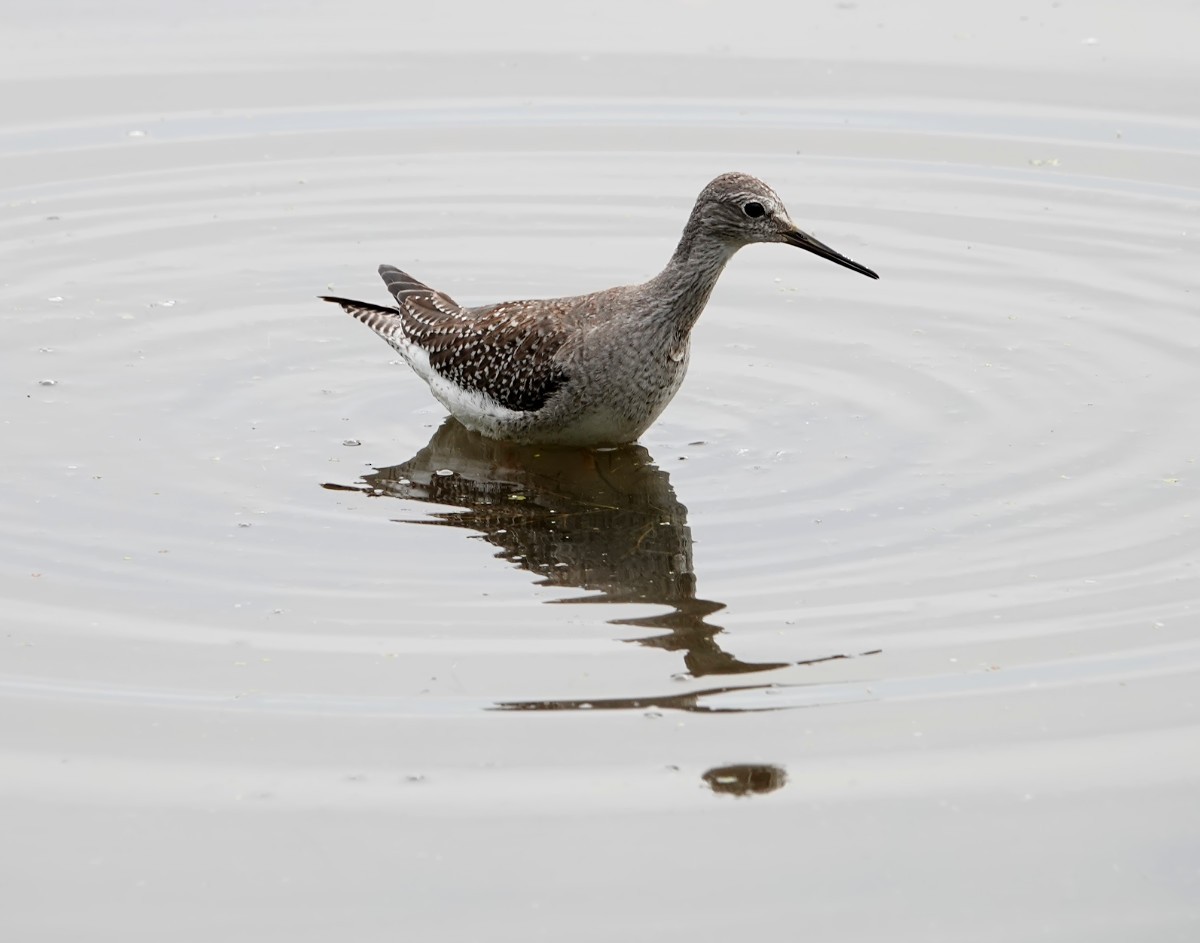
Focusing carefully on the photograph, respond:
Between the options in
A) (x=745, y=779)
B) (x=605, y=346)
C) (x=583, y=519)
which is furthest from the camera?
(x=605, y=346)

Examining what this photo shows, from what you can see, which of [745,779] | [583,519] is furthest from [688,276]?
[745,779]

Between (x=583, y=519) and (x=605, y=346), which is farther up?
(x=605, y=346)

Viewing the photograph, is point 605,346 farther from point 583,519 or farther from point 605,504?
point 583,519

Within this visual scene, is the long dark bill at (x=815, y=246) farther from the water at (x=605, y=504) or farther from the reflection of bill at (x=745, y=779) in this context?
the reflection of bill at (x=745, y=779)

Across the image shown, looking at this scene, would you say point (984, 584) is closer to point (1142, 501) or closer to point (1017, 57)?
point (1142, 501)

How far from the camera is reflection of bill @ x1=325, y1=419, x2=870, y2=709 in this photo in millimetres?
9055

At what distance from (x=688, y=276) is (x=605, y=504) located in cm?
153

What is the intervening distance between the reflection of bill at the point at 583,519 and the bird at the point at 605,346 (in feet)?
0.76

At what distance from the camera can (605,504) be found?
10773mm

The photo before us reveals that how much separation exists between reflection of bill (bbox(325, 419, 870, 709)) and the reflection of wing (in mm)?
461

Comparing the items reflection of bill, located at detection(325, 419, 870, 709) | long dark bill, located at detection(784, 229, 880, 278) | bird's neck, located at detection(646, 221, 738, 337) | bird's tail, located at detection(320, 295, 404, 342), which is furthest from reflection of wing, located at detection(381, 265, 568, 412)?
long dark bill, located at detection(784, 229, 880, 278)

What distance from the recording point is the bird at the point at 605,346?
11094mm

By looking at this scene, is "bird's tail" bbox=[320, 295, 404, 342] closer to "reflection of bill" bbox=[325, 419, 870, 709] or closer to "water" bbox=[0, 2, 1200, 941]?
"water" bbox=[0, 2, 1200, 941]

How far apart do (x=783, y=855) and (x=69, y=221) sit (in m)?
9.77
